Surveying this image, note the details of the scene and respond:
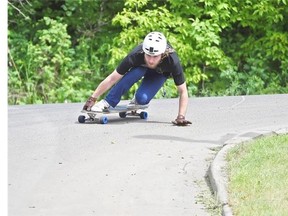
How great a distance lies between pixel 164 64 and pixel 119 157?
2209 millimetres

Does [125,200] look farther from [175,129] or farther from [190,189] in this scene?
[175,129]

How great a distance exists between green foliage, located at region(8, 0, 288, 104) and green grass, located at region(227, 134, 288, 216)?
8.48 metres

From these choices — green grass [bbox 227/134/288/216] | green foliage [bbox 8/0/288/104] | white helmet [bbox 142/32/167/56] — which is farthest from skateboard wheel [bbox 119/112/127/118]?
green foliage [bbox 8/0/288/104]

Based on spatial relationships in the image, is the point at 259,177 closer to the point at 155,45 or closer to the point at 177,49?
the point at 155,45

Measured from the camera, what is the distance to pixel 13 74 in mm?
19516

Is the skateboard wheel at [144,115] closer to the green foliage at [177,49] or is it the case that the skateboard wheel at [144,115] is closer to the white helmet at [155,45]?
the white helmet at [155,45]

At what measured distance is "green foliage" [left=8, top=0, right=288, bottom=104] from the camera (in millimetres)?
19031

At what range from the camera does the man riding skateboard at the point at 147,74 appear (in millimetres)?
11547

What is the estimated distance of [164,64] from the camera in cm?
1183

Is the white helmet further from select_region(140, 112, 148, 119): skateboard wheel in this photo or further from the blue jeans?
select_region(140, 112, 148, 119): skateboard wheel

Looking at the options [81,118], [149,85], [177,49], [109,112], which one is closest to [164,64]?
[149,85]

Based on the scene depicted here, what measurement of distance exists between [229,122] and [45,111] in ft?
10.3
